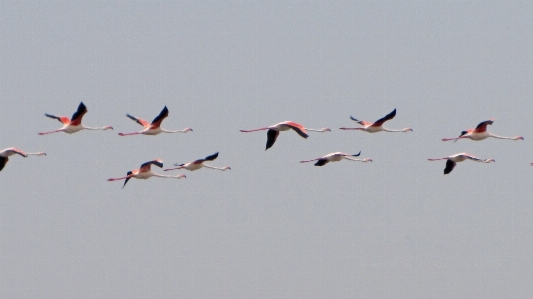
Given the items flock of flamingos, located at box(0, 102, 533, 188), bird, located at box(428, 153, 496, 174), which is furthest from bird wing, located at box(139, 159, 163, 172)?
bird, located at box(428, 153, 496, 174)

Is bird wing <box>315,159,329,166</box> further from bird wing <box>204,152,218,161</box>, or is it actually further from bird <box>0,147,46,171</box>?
bird <box>0,147,46,171</box>

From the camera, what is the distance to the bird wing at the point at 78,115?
32844 millimetres

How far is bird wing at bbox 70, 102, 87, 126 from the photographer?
32.8m

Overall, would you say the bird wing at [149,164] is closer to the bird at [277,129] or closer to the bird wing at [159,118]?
the bird wing at [159,118]

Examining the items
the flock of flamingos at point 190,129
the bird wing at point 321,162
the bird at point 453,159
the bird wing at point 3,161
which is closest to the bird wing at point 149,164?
the flock of flamingos at point 190,129

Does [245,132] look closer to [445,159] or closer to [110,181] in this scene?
[110,181]

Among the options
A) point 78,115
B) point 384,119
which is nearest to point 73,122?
point 78,115

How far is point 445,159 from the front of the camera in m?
34.7

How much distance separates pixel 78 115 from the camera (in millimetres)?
33406

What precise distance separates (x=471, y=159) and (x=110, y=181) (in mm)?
10452

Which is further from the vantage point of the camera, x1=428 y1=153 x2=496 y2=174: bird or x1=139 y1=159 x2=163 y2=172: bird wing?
x1=428 y1=153 x2=496 y2=174: bird

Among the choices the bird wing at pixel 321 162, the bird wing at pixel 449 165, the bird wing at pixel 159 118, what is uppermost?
the bird wing at pixel 159 118

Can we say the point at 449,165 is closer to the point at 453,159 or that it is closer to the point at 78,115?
the point at 453,159

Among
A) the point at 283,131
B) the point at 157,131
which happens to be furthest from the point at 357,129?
the point at 157,131
